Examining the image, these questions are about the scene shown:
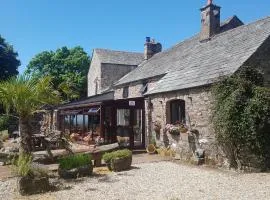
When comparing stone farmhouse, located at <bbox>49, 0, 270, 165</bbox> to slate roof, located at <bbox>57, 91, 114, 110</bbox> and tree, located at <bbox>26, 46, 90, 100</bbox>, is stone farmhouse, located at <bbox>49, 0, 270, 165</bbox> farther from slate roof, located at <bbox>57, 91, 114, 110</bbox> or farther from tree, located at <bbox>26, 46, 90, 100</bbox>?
tree, located at <bbox>26, 46, 90, 100</bbox>

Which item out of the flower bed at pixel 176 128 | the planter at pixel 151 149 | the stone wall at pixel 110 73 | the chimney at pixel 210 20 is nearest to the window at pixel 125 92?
the chimney at pixel 210 20

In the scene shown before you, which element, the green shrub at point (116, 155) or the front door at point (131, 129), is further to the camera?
the front door at point (131, 129)

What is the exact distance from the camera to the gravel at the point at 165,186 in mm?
7719

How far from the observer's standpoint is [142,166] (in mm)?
11906

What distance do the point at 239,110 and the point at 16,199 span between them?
704cm

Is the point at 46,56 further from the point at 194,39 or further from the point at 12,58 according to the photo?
the point at 194,39

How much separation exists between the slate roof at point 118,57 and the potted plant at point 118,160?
771 inches

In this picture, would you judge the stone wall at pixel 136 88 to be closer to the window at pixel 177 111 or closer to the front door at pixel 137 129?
the front door at pixel 137 129

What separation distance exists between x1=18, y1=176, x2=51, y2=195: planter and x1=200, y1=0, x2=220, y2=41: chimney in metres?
13.6

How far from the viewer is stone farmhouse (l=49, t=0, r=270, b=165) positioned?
1240 centimetres

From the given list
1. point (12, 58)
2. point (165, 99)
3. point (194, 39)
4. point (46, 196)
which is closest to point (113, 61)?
point (194, 39)

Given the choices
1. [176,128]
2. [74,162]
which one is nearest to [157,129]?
[176,128]

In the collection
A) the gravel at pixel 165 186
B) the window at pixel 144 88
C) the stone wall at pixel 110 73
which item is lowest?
the gravel at pixel 165 186

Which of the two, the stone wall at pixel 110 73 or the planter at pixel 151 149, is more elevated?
the stone wall at pixel 110 73
